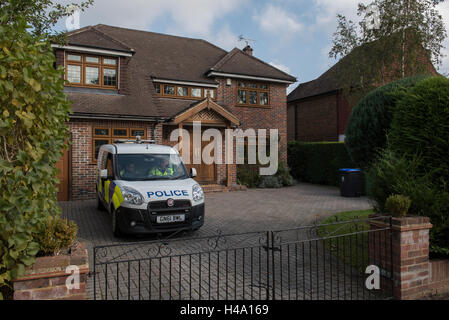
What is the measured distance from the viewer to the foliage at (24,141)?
101 inches

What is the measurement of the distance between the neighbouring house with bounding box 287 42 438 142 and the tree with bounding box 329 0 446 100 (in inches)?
83.8

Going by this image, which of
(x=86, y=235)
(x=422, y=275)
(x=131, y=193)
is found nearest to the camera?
(x=422, y=275)

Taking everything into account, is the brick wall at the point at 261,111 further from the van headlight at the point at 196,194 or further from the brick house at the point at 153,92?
the van headlight at the point at 196,194

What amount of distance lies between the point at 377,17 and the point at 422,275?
17.2 m

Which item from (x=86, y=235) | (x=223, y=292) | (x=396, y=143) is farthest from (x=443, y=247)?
(x=86, y=235)

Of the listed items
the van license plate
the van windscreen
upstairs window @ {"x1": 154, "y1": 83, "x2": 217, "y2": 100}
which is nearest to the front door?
upstairs window @ {"x1": 154, "y1": 83, "x2": 217, "y2": 100}

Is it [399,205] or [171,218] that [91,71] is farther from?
[399,205]

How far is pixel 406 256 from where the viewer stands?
411 centimetres

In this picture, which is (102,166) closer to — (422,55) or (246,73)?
(246,73)

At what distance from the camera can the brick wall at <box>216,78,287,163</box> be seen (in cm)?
1716

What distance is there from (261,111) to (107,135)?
850cm

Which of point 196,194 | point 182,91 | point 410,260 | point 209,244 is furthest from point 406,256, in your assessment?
point 182,91

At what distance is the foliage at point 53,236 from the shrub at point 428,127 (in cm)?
470

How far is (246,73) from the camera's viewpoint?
17.3 m
